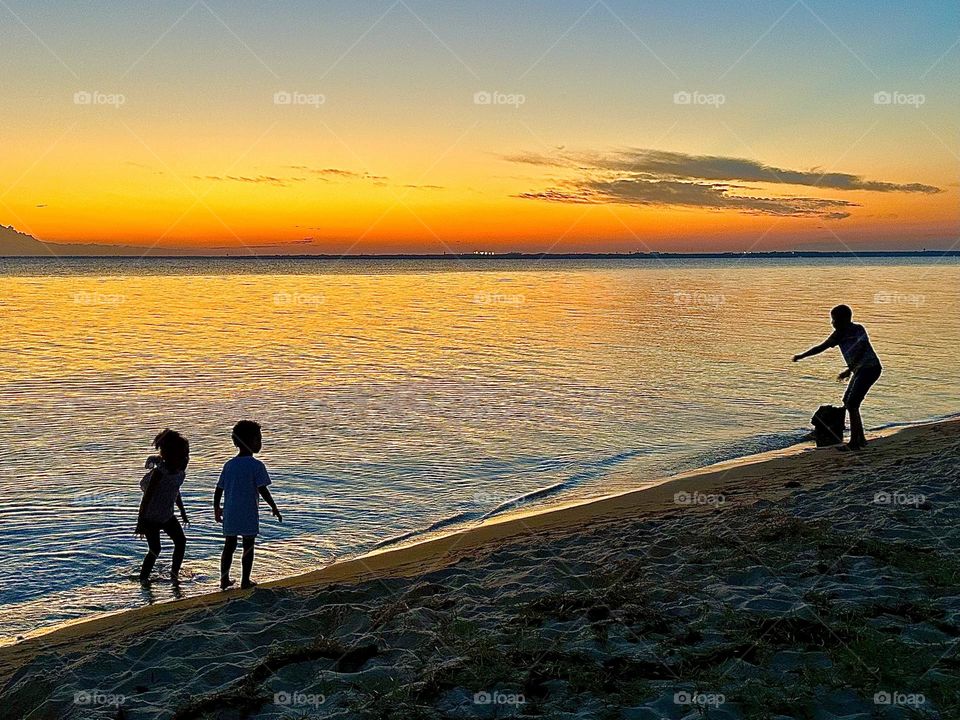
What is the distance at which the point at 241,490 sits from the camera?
7.89 meters

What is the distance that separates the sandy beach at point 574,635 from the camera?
4945 mm

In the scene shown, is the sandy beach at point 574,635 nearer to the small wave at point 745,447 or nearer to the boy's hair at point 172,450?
the boy's hair at point 172,450

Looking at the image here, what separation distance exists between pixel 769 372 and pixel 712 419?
24.8 feet

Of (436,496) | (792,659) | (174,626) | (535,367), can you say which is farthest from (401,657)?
(535,367)

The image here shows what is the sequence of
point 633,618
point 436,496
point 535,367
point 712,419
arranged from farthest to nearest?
point 535,367, point 712,419, point 436,496, point 633,618

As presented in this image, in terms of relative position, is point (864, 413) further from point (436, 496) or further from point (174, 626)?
point (174, 626)

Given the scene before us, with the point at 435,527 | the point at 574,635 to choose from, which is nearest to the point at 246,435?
the point at 435,527

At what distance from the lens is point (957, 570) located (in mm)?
6648

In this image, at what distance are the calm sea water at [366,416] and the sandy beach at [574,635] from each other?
74.0 inches

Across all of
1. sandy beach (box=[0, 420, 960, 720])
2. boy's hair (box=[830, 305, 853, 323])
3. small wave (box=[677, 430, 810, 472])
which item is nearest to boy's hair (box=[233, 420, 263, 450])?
sandy beach (box=[0, 420, 960, 720])

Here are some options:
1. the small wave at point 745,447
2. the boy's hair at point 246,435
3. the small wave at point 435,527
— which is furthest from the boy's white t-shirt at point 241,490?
the small wave at point 745,447

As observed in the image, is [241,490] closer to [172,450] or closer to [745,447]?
[172,450]

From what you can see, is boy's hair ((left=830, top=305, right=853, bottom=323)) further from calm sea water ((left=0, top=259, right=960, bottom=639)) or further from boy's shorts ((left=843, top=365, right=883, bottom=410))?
calm sea water ((left=0, top=259, right=960, bottom=639))

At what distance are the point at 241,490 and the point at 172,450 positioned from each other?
2.82 ft
